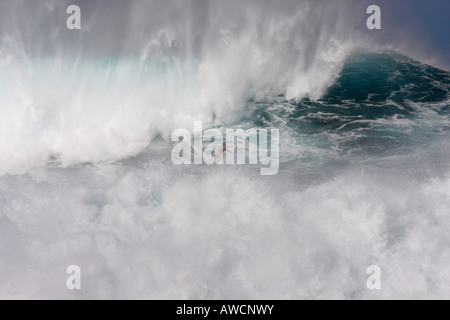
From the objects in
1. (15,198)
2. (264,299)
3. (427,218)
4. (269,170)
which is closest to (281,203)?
(269,170)

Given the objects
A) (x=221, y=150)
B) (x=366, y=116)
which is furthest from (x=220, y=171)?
(x=366, y=116)

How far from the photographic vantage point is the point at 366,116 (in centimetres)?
1530

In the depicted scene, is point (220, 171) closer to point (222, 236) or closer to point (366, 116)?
point (222, 236)

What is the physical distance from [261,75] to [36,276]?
12.6 m

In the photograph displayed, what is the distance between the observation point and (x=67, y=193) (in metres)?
11.8

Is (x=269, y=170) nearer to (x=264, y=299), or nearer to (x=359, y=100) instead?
(x=264, y=299)

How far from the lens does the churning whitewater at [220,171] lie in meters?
9.37

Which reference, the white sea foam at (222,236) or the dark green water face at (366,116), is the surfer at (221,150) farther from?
the dark green water face at (366,116)

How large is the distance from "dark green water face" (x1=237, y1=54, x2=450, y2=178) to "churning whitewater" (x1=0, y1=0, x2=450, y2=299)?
89 mm

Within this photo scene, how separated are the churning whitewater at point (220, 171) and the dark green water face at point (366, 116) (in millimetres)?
89

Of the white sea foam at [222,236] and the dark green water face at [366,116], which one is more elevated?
the dark green water face at [366,116]

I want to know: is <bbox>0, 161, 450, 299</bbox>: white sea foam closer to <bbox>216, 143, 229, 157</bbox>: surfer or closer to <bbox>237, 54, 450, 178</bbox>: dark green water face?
<bbox>216, 143, 229, 157</bbox>: surfer

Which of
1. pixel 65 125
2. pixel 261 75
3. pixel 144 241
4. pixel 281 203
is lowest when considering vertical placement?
pixel 144 241

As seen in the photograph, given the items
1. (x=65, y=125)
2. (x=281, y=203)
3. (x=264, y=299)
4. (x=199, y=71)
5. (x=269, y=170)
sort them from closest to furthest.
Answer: (x=264, y=299), (x=281, y=203), (x=269, y=170), (x=65, y=125), (x=199, y=71)
